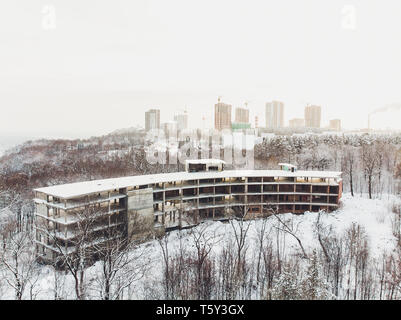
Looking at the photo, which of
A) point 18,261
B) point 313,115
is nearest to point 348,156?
point 18,261

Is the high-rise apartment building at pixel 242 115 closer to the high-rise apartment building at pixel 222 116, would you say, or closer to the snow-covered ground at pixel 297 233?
the high-rise apartment building at pixel 222 116

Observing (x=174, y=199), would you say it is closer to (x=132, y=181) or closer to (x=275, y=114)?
(x=132, y=181)

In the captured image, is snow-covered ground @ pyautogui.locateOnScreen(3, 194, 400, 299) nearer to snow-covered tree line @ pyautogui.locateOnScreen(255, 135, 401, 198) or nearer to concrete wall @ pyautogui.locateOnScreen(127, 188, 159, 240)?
concrete wall @ pyautogui.locateOnScreen(127, 188, 159, 240)

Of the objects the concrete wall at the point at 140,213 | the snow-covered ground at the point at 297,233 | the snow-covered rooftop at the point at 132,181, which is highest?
the snow-covered rooftop at the point at 132,181

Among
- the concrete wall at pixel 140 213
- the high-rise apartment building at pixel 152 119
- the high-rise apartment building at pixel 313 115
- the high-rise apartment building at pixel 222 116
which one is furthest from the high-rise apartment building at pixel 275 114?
the concrete wall at pixel 140 213

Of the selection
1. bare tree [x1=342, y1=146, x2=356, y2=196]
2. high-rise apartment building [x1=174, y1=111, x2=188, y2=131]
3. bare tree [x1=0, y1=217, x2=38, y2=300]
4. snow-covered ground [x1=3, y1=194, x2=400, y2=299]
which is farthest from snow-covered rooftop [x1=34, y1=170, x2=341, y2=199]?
high-rise apartment building [x1=174, y1=111, x2=188, y2=131]

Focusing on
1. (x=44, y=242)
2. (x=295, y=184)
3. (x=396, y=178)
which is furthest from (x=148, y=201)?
(x=396, y=178)

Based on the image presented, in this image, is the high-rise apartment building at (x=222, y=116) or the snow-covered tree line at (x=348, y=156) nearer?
the snow-covered tree line at (x=348, y=156)
